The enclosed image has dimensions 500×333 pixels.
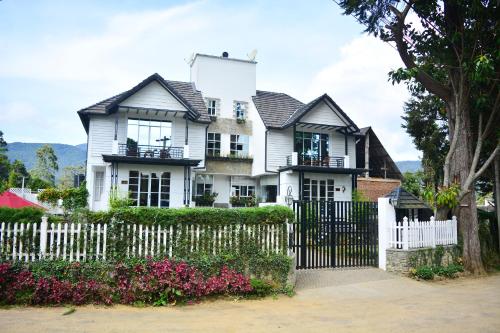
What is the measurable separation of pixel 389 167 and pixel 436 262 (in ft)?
72.1

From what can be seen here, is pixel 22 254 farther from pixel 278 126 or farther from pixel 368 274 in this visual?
pixel 278 126

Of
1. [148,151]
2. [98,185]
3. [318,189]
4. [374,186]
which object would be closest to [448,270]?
[318,189]

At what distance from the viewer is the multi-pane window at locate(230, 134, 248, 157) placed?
26.1m

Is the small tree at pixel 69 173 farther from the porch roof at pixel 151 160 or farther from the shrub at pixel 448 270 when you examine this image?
the shrub at pixel 448 270

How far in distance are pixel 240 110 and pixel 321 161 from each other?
6.97 metres

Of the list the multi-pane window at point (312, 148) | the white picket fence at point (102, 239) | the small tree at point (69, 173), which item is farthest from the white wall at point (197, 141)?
the small tree at point (69, 173)

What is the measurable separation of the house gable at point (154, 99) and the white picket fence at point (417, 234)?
14.2 metres

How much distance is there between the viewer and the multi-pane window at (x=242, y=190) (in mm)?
26131

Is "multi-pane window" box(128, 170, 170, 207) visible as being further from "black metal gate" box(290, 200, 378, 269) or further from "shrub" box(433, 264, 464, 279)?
"shrub" box(433, 264, 464, 279)

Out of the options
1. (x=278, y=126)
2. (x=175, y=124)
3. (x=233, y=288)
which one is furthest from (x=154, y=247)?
(x=278, y=126)

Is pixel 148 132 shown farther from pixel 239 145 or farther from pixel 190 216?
pixel 190 216

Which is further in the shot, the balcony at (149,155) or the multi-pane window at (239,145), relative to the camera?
the multi-pane window at (239,145)

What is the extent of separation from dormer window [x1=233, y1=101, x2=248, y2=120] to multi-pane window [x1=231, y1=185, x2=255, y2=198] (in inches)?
194

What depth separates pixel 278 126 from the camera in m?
24.4
